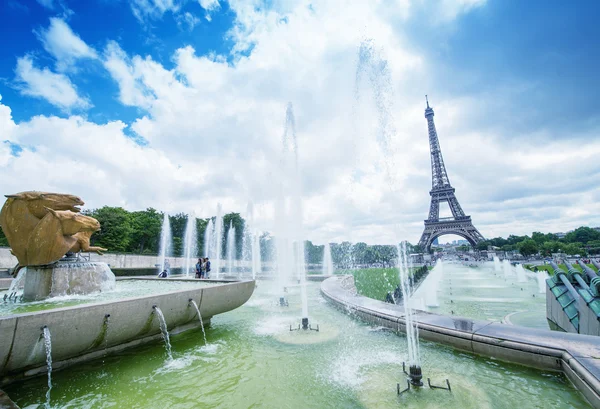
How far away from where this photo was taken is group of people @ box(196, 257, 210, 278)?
47.5 feet

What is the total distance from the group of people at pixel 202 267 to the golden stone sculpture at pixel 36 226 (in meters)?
6.75

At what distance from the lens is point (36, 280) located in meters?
7.61

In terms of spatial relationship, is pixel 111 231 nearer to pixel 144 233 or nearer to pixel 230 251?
pixel 144 233

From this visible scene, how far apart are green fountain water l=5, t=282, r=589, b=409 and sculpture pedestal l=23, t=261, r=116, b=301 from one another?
3.73m

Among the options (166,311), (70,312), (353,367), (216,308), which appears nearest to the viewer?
(70,312)

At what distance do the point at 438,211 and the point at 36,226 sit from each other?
244 ft

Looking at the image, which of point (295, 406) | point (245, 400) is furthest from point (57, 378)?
point (295, 406)

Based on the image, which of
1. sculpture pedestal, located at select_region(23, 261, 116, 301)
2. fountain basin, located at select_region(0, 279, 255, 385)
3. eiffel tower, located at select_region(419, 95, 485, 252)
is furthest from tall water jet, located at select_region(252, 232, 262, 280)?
eiffel tower, located at select_region(419, 95, 485, 252)

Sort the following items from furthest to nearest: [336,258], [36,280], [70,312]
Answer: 1. [336,258]
2. [36,280]
3. [70,312]

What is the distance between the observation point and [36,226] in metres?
7.72

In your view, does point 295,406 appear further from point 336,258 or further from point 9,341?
point 336,258

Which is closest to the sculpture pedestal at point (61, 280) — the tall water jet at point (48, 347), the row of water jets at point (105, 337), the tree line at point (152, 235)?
the row of water jets at point (105, 337)

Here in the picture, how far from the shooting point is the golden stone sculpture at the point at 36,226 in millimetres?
7645

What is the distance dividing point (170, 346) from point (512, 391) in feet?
18.6
